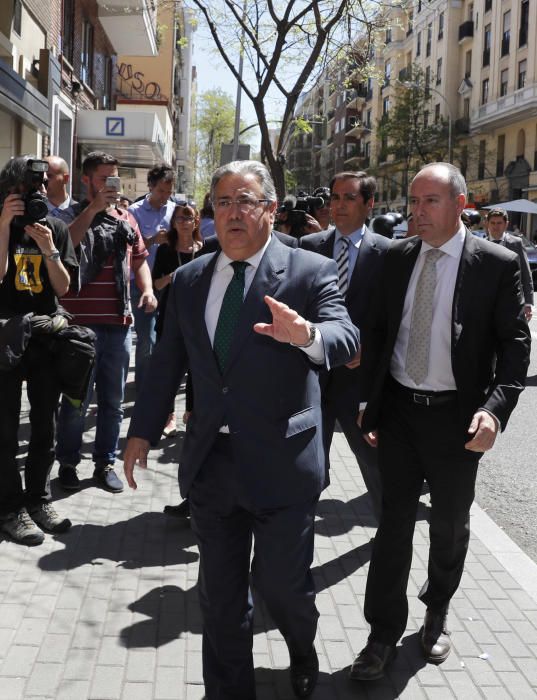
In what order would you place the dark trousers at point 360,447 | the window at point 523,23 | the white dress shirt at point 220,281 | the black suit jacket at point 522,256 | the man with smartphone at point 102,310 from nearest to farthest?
the white dress shirt at point 220,281 → the dark trousers at point 360,447 → the man with smartphone at point 102,310 → the black suit jacket at point 522,256 → the window at point 523,23

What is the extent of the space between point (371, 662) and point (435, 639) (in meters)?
0.41

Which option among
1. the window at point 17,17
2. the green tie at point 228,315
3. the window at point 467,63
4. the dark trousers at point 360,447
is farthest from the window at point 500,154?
the green tie at point 228,315

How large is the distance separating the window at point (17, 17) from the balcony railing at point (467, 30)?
5221 cm

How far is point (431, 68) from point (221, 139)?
17.8 meters

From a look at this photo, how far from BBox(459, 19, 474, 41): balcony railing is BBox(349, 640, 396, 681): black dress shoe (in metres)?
62.2

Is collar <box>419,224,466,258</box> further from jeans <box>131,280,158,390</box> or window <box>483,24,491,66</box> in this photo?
window <box>483,24,491,66</box>

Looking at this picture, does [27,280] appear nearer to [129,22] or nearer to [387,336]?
[387,336]

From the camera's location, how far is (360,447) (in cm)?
499

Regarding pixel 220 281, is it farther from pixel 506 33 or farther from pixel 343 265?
pixel 506 33

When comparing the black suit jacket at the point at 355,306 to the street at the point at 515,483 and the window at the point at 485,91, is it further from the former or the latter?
the window at the point at 485,91

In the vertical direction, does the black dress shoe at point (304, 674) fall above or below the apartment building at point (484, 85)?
below

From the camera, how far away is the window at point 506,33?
52.9 metres

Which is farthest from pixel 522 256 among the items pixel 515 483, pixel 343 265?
pixel 343 265

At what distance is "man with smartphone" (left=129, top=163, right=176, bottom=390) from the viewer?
308 inches
